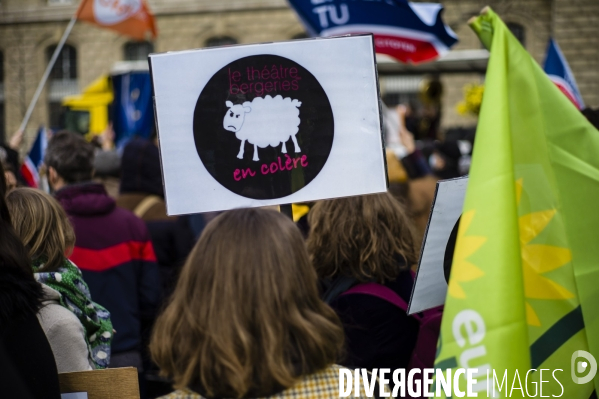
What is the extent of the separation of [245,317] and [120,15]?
27.9 feet

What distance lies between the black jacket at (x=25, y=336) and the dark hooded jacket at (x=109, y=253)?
1.84 m

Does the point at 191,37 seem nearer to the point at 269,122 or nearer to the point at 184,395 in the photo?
the point at 269,122

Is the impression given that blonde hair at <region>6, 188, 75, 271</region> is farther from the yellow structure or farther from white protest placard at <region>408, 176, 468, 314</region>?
the yellow structure

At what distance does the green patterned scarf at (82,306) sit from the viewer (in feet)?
8.58

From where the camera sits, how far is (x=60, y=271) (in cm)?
269

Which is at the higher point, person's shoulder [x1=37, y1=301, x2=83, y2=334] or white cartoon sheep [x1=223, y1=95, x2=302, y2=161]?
white cartoon sheep [x1=223, y1=95, x2=302, y2=161]

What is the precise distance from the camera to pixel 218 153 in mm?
2611

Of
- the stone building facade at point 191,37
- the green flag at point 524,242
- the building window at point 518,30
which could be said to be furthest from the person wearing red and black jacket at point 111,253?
the building window at point 518,30

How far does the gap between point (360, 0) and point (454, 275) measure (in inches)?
164

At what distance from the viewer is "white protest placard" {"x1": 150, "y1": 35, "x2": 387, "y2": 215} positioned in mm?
2596

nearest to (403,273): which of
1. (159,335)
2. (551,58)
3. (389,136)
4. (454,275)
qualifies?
(454,275)

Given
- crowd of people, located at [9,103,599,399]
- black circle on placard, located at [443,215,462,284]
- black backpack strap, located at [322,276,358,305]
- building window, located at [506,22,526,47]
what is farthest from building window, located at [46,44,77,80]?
black circle on placard, located at [443,215,462,284]

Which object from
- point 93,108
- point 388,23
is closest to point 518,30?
point 93,108

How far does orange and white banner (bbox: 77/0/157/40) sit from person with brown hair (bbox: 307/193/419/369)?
6.99 m
